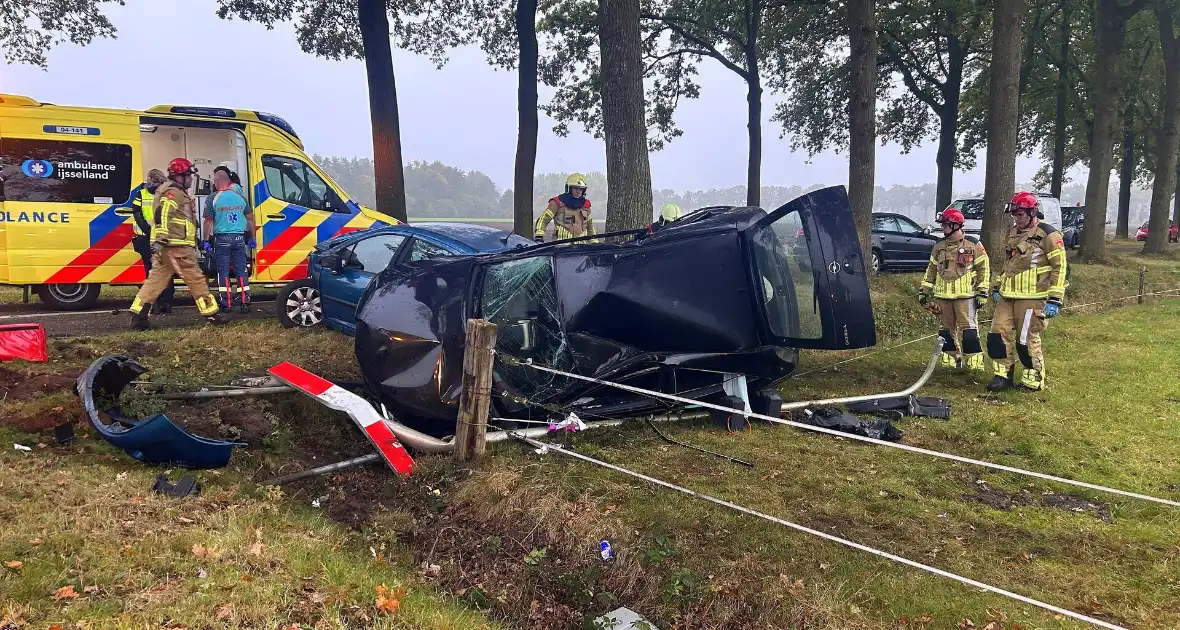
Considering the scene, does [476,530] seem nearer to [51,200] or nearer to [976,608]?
[976,608]

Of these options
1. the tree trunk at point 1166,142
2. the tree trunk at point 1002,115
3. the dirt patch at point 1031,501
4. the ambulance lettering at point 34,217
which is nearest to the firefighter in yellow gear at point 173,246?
the ambulance lettering at point 34,217

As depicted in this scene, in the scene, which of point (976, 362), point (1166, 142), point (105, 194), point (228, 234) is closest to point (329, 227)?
point (228, 234)

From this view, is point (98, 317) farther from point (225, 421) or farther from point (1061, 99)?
point (1061, 99)

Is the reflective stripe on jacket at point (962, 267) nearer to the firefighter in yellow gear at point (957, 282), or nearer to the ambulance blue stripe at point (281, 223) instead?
the firefighter in yellow gear at point (957, 282)

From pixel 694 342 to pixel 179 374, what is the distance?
4.04m

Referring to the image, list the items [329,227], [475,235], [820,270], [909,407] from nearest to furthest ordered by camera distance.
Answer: [820,270]
[909,407]
[475,235]
[329,227]

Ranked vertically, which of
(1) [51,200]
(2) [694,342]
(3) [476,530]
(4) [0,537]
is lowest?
(3) [476,530]

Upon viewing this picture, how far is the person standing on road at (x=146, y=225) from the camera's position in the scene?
25.6ft

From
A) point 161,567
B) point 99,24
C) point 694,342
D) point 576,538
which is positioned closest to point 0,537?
point 161,567

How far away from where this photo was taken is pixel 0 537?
2.90 meters

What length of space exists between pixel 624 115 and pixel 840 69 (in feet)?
58.8

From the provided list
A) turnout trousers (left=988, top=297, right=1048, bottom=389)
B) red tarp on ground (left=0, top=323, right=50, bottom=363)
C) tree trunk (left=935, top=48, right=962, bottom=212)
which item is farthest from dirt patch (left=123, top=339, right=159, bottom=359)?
tree trunk (left=935, top=48, right=962, bottom=212)

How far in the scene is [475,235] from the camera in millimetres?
6430

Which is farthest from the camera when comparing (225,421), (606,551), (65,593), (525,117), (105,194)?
(525,117)
